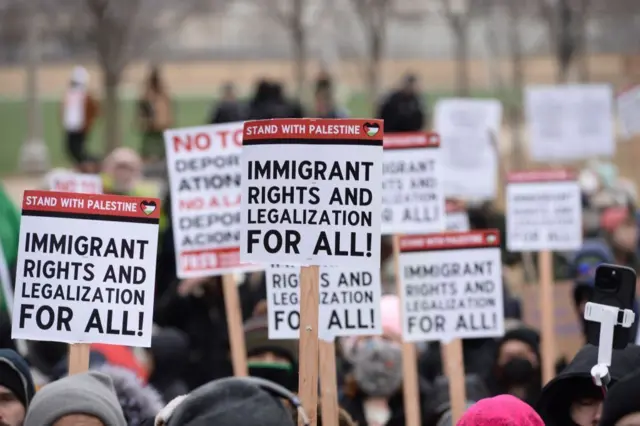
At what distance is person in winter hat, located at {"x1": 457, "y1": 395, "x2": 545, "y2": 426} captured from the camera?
5.38 m

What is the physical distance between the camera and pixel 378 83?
3250 centimetres

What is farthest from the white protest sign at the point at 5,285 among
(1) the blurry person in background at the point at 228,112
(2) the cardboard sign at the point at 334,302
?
(1) the blurry person in background at the point at 228,112

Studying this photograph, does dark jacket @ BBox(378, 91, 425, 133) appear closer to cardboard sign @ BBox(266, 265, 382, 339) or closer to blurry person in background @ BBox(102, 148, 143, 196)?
blurry person in background @ BBox(102, 148, 143, 196)

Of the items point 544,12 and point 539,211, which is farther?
point 544,12

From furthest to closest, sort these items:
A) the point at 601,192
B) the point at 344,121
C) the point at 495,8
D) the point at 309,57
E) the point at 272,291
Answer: the point at 309,57
the point at 495,8
the point at 601,192
the point at 272,291
the point at 344,121

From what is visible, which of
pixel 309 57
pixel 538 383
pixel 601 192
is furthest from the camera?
pixel 309 57

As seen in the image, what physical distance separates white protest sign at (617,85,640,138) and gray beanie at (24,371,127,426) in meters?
9.58

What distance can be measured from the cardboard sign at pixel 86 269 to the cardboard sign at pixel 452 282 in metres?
1.90

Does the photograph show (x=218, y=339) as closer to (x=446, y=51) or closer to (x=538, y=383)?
(x=538, y=383)

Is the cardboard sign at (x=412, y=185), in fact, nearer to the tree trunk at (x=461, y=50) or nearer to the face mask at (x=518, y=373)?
the face mask at (x=518, y=373)

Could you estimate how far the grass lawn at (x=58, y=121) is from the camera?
113 feet

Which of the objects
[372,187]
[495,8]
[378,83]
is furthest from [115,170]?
[495,8]

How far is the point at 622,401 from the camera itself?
4934mm

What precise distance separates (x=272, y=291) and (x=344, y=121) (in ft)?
5.74
